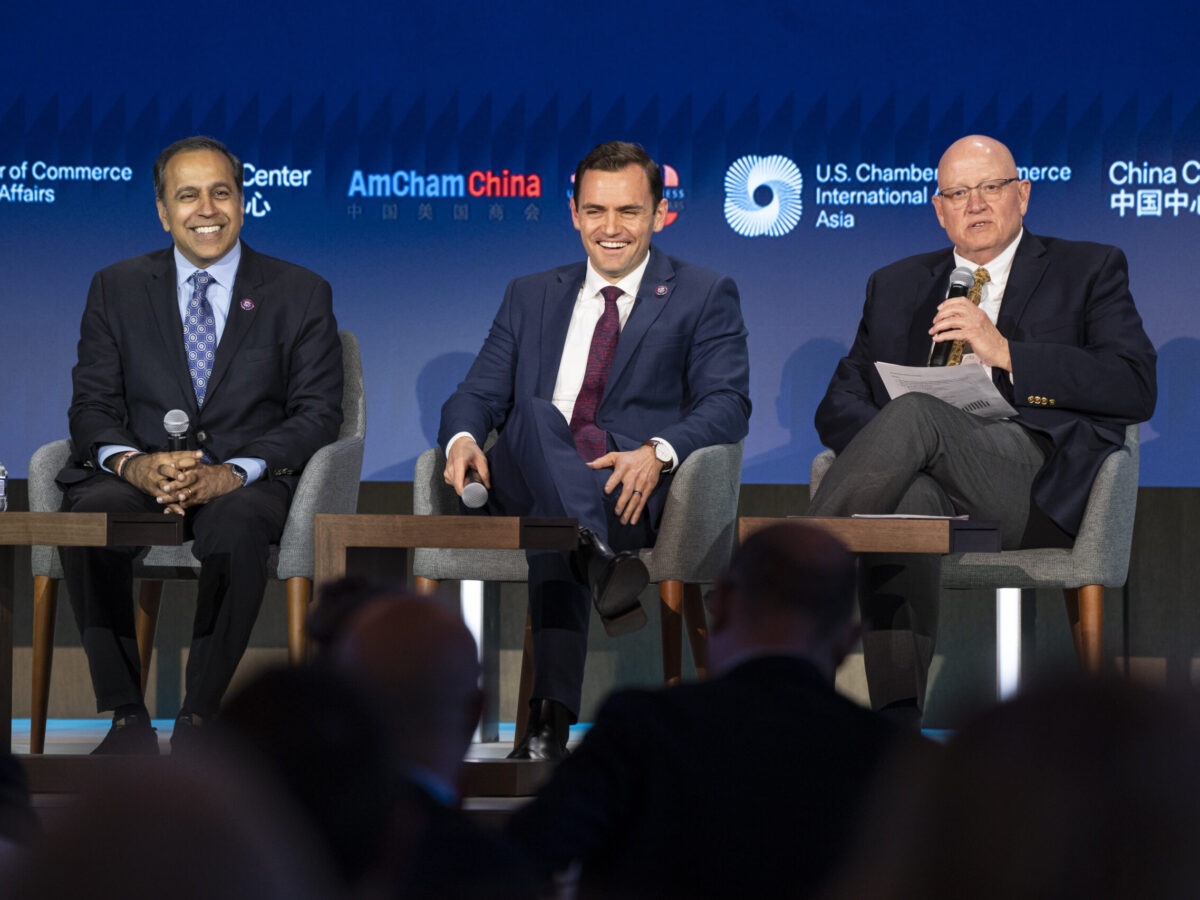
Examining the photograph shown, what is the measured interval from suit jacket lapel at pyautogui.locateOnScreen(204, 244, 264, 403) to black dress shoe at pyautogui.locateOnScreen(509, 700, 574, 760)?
4.27 feet

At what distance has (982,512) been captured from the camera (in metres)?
3.32

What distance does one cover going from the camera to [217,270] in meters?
3.81

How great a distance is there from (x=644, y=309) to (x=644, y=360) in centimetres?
15

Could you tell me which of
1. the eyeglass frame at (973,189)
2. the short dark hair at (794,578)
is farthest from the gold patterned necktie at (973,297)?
the short dark hair at (794,578)

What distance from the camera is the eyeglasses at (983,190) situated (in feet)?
12.5

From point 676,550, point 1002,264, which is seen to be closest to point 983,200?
point 1002,264

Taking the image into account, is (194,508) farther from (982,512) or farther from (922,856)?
(922,856)

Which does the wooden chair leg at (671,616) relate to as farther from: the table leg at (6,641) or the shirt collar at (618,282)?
the table leg at (6,641)

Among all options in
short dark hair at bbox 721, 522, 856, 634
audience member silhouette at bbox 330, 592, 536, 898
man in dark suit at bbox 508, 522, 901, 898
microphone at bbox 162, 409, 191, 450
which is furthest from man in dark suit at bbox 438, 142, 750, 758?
audience member silhouette at bbox 330, 592, 536, 898

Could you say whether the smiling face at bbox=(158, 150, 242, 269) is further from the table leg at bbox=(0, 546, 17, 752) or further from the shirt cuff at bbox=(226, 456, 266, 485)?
the table leg at bbox=(0, 546, 17, 752)

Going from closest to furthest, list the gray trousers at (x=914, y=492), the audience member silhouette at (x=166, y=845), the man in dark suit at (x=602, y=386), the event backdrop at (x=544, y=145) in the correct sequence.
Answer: the audience member silhouette at (x=166, y=845)
the gray trousers at (x=914, y=492)
the man in dark suit at (x=602, y=386)
the event backdrop at (x=544, y=145)

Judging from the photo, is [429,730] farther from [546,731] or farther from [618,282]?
[618,282]

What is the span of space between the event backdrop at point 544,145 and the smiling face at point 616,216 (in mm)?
1145

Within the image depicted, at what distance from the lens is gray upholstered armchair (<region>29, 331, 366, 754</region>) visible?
3422 mm
